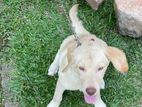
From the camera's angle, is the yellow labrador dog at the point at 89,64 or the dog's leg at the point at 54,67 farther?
the dog's leg at the point at 54,67

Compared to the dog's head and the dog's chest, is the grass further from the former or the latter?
the dog's head

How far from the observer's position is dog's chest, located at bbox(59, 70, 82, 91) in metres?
3.96

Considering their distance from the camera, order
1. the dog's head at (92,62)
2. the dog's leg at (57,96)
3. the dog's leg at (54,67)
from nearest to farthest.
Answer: the dog's head at (92,62)
the dog's leg at (57,96)
the dog's leg at (54,67)

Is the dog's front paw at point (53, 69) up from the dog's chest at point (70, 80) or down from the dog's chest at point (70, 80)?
down

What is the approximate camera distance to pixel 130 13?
4.59m

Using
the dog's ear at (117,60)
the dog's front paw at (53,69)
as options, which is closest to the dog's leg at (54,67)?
the dog's front paw at (53,69)

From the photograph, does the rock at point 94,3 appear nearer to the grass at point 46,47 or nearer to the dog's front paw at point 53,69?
the grass at point 46,47

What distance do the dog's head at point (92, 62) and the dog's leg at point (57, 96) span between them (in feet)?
1.56

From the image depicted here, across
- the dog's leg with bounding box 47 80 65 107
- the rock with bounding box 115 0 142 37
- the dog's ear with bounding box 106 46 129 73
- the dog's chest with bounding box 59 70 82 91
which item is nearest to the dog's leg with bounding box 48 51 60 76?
the dog's leg with bounding box 47 80 65 107

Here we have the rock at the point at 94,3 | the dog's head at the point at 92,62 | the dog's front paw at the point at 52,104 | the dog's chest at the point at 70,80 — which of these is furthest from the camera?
the rock at the point at 94,3

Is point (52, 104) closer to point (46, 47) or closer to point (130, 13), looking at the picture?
point (46, 47)

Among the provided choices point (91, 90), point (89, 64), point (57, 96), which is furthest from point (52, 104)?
point (89, 64)

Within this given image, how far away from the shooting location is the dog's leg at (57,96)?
168 inches

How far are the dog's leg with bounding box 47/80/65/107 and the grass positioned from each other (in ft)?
0.35
